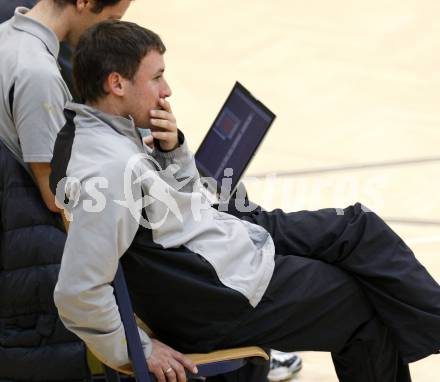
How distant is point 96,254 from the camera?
2.03 metres

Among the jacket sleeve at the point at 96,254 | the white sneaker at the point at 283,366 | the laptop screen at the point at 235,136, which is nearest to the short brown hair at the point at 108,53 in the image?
the jacket sleeve at the point at 96,254

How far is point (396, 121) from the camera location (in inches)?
223

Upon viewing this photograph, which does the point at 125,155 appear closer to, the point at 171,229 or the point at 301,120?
the point at 171,229

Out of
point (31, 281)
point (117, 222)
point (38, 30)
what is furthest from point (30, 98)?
point (117, 222)

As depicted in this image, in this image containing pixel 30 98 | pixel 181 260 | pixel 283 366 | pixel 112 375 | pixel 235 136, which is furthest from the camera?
pixel 283 366

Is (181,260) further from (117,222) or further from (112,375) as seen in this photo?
(112,375)

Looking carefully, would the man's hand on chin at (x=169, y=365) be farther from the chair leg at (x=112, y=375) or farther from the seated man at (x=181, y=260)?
the chair leg at (x=112, y=375)

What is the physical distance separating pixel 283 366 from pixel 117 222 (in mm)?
1445

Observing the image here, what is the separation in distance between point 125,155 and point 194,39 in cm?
500

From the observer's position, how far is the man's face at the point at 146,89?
2248 mm

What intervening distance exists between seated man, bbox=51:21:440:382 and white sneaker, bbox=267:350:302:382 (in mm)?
882

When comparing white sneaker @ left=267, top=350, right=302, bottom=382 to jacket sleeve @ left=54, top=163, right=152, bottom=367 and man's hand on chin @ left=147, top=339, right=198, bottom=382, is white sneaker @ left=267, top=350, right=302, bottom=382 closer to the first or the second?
man's hand on chin @ left=147, top=339, right=198, bottom=382

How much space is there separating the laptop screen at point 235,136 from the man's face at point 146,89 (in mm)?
732

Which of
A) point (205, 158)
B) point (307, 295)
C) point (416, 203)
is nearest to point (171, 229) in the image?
point (307, 295)
